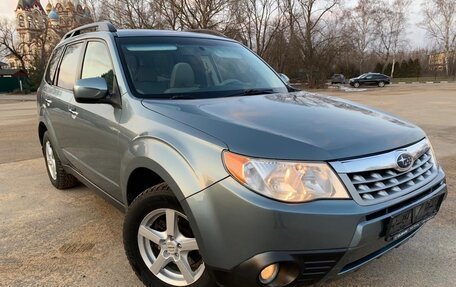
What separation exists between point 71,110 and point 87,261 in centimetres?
142

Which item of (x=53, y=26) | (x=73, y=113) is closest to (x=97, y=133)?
(x=73, y=113)

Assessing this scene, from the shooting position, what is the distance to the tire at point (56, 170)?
480cm

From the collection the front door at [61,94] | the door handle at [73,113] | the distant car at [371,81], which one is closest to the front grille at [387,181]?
the door handle at [73,113]

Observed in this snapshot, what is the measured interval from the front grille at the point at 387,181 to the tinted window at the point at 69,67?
302 cm

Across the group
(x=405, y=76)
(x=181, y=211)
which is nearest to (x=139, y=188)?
(x=181, y=211)

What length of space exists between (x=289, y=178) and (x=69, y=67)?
3165mm

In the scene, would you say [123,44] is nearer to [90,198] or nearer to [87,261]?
[87,261]

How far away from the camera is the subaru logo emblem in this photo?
7.38ft

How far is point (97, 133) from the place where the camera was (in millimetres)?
3211

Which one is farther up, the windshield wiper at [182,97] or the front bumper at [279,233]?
the windshield wiper at [182,97]

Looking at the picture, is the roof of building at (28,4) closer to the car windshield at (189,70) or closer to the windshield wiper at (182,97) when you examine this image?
the car windshield at (189,70)

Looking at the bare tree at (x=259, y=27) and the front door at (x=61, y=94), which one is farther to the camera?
the bare tree at (x=259, y=27)

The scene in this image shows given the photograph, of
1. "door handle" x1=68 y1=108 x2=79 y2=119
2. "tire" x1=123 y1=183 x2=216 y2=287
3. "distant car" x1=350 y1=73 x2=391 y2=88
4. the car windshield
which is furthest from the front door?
"distant car" x1=350 y1=73 x2=391 y2=88

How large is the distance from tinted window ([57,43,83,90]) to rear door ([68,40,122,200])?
0.80ft
